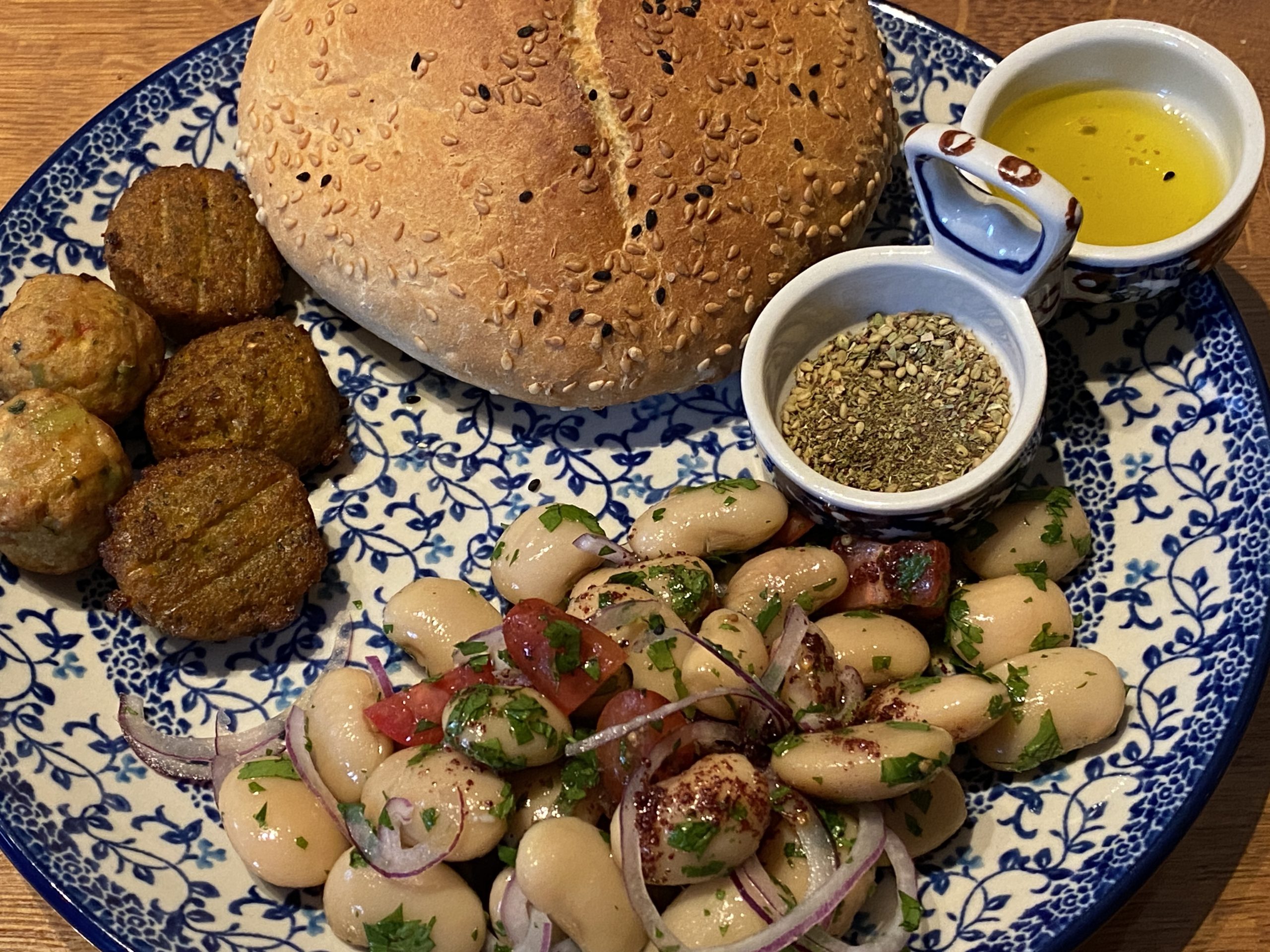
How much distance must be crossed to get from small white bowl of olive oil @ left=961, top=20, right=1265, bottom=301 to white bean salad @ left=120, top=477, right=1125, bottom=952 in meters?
0.49

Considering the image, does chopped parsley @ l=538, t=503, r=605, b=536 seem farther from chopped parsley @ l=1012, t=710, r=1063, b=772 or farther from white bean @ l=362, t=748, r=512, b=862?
chopped parsley @ l=1012, t=710, r=1063, b=772


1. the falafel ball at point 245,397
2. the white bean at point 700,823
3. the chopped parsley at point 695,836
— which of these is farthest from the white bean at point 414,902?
the falafel ball at point 245,397

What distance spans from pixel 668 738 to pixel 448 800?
13.1 inches

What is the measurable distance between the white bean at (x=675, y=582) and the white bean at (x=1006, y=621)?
43 cm

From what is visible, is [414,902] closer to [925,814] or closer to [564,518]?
[564,518]

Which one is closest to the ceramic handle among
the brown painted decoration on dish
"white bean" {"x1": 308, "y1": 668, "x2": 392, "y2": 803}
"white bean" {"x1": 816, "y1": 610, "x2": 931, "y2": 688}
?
the brown painted decoration on dish

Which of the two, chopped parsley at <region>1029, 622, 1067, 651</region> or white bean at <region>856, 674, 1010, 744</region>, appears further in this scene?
chopped parsley at <region>1029, 622, 1067, 651</region>

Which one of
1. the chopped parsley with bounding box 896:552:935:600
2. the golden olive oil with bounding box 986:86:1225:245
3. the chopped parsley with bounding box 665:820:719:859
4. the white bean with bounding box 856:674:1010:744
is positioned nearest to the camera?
the chopped parsley with bounding box 665:820:719:859

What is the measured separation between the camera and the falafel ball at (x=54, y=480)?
1.83 metres

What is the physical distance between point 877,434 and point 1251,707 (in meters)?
0.74

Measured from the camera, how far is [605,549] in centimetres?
190

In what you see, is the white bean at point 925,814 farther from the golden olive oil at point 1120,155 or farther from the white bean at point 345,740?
the golden olive oil at point 1120,155

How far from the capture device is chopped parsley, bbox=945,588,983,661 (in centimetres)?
183

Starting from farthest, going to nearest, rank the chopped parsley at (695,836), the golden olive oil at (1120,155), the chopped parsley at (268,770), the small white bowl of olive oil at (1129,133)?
the golden olive oil at (1120,155) < the small white bowl of olive oil at (1129,133) < the chopped parsley at (268,770) < the chopped parsley at (695,836)
